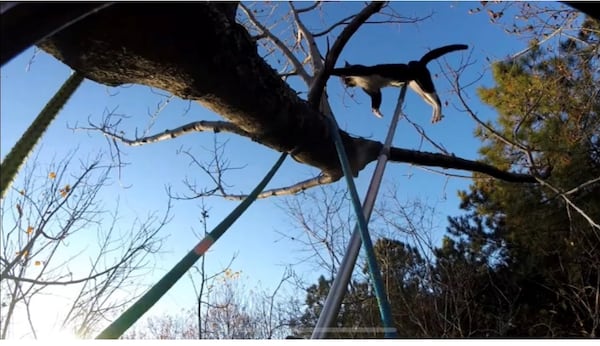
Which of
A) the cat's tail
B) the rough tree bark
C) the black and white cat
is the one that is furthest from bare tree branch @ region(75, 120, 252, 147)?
the cat's tail

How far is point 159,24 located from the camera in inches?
17.7

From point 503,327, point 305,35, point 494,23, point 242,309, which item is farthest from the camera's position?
point 503,327

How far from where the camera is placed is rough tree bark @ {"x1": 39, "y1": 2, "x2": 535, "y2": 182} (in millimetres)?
442

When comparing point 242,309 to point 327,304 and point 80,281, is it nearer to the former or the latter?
point 80,281

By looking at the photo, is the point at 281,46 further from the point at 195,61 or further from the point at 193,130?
the point at 195,61

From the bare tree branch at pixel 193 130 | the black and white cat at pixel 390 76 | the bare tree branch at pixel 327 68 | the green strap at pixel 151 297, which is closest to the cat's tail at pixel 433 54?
the black and white cat at pixel 390 76

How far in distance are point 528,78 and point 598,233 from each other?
1.12m

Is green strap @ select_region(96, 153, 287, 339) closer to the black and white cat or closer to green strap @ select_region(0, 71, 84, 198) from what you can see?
green strap @ select_region(0, 71, 84, 198)

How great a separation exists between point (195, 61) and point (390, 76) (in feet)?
1.77

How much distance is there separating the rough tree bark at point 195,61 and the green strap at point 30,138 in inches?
2.9

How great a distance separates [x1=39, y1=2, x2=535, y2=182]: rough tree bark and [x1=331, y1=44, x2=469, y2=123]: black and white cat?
0.19 m

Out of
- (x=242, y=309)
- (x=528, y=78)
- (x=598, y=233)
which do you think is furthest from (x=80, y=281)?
(x=598, y=233)

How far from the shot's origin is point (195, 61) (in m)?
0.51

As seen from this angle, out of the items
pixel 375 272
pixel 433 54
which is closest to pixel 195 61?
pixel 375 272
